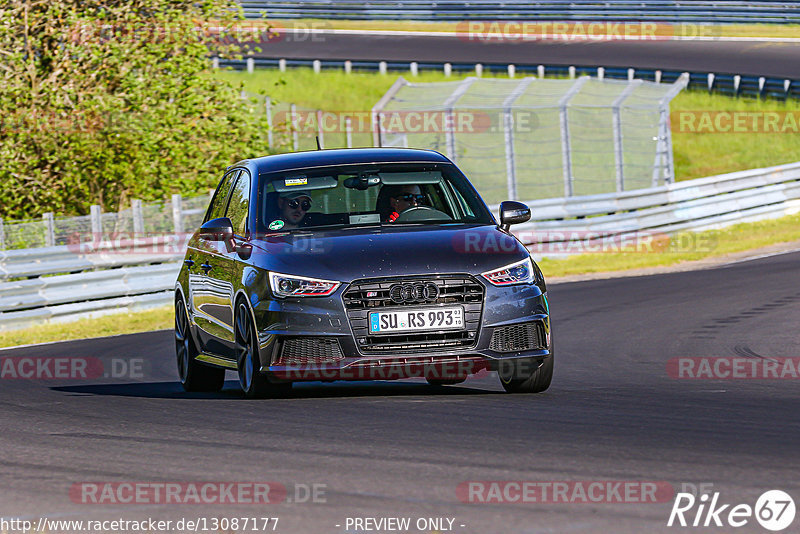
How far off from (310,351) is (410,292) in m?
0.70

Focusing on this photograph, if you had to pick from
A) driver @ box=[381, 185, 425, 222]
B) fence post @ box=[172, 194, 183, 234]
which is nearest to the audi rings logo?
driver @ box=[381, 185, 425, 222]

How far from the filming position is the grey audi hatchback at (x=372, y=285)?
8.78 m

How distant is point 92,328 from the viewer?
18.3 m

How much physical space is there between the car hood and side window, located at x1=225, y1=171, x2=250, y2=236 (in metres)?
0.61

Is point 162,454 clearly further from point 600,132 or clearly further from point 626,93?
point 600,132

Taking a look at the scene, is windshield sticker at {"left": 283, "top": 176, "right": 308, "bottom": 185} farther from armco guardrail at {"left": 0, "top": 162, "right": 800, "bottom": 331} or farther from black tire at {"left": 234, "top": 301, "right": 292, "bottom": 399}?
armco guardrail at {"left": 0, "top": 162, "right": 800, "bottom": 331}

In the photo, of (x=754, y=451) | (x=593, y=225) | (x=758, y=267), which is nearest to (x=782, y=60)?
(x=593, y=225)

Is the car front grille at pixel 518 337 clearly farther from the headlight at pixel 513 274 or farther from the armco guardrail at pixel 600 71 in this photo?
the armco guardrail at pixel 600 71

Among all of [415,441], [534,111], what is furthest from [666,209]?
[415,441]

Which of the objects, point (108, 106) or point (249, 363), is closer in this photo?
point (249, 363)

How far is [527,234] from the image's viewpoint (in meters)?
24.0

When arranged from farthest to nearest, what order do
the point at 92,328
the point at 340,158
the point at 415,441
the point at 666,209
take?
1. the point at 666,209
2. the point at 92,328
3. the point at 340,158
4. the point at 415,441

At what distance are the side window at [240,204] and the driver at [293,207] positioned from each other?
31cm

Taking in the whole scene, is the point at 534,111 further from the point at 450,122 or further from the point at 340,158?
the point at 340,158
